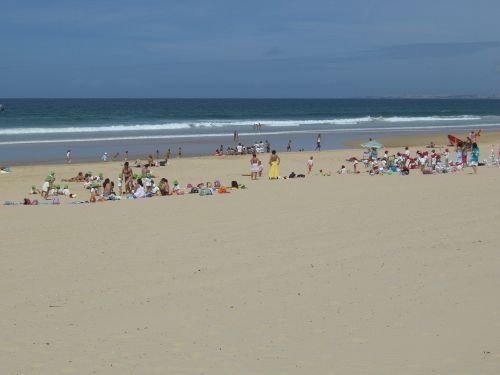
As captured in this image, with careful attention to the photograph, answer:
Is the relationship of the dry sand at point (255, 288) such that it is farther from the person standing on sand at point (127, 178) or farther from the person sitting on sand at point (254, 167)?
the person sitting on sand at point (254, 167)

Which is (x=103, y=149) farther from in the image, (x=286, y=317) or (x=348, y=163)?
(x=286, y=317)

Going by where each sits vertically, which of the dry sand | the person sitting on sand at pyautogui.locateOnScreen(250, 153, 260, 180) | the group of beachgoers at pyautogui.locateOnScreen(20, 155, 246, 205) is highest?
the person sitting on sand at pyautogui.locateOnScreen(250, 153, 260, 180)

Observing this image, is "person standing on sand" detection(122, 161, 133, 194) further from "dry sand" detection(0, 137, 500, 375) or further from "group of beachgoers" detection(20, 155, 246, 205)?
"dry sand" detection(0, 137, 500, 375)

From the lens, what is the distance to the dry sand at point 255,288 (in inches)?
202

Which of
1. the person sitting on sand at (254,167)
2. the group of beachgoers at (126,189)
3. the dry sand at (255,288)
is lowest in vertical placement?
the dry sand at (255,288)

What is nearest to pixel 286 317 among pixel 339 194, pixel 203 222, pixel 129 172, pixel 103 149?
pixel 203 222

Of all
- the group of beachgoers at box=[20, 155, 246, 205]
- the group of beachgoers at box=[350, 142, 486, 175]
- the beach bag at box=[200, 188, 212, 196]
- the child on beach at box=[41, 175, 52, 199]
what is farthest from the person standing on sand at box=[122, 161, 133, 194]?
the group of beachgoers at box=[350, 142, 486, 175]

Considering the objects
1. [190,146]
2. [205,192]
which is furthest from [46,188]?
[190,146]

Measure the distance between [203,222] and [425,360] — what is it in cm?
626

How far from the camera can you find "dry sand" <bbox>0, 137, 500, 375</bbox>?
514 centimetres

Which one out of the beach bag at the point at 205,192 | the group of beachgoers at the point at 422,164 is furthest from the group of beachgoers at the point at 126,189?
the group of beachgoers at the point at 422,164

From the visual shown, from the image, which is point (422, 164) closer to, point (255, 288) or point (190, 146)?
point (255, 288)

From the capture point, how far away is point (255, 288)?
275 inches

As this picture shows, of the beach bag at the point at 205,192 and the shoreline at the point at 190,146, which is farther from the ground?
the shoreline at the point at 190,146
